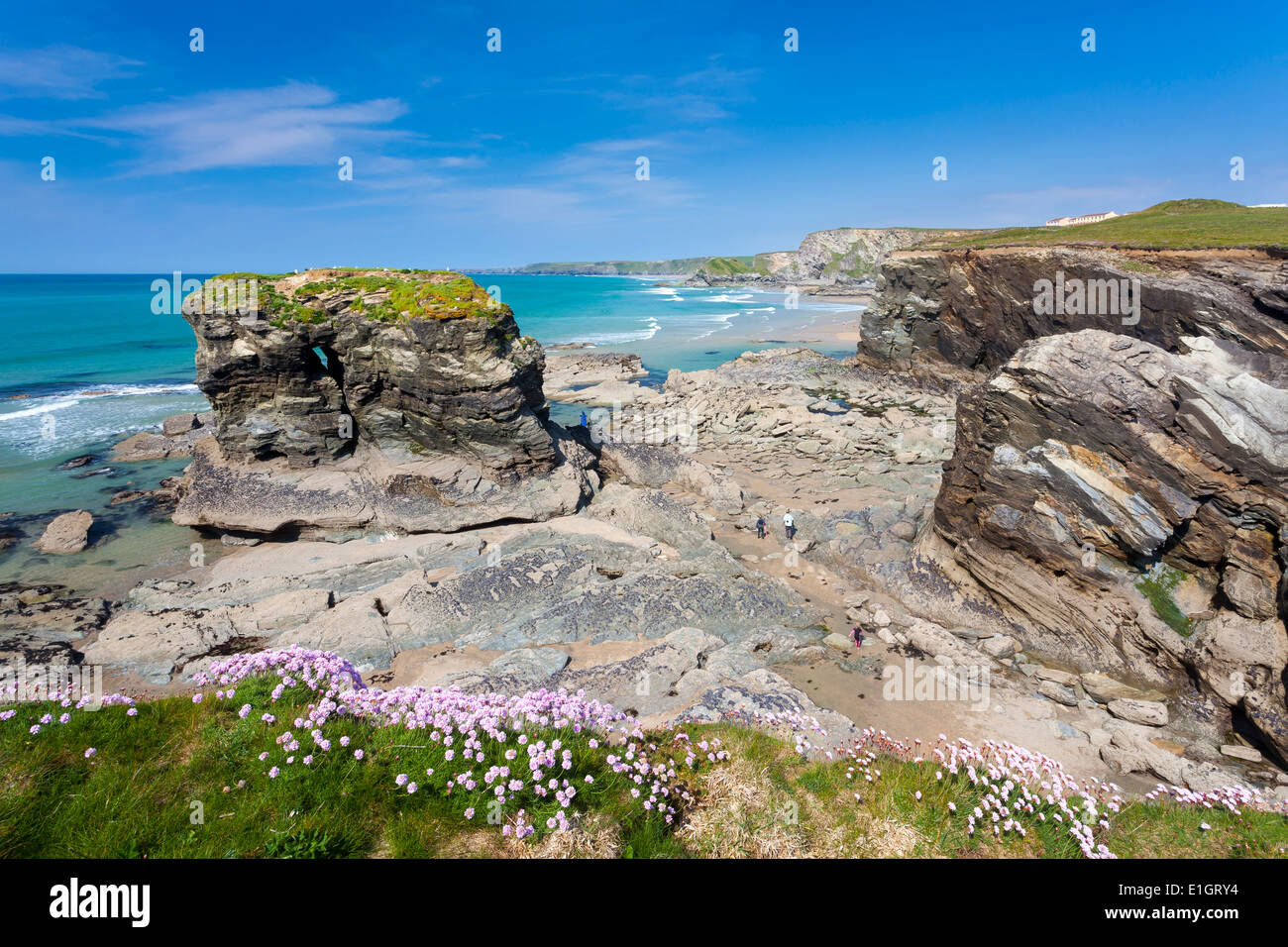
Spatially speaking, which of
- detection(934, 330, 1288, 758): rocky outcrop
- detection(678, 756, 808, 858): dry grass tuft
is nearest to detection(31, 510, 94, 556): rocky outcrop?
detection(678, 756, 808, 858): dry grass tuft

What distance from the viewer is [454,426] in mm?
23422

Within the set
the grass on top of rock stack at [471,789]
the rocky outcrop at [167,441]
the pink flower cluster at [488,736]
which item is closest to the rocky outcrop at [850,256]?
the rocky outcrop at [167,441]

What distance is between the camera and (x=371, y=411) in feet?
78.9

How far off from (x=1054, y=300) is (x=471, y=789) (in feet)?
152

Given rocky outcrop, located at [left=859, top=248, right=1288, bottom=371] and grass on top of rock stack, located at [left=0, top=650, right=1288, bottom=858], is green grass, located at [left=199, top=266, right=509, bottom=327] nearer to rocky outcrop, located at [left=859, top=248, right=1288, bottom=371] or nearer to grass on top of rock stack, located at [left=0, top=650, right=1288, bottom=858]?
grass on top of rock stack, located at [left=0, top=650, right=1288, bottom=858]

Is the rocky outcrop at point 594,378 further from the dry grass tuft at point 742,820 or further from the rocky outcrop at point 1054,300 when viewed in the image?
the dry grass tuft at point 742,820

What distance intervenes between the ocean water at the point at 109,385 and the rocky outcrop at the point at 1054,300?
17.0 metres

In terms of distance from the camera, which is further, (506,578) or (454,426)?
(454,426)
